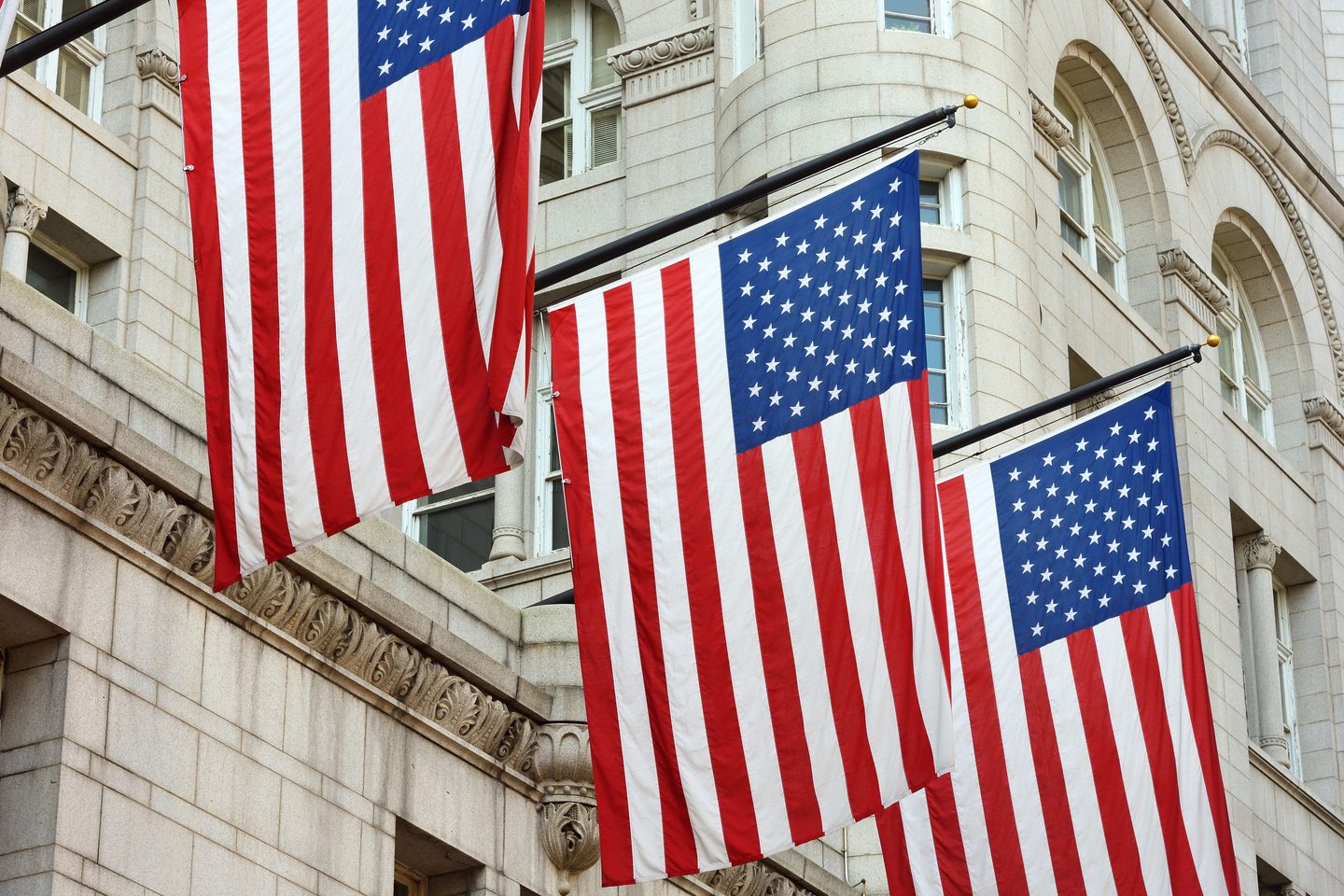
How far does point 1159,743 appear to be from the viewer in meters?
21.7

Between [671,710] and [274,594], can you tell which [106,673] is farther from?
[671,710]

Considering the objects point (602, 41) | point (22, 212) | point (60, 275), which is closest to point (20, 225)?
point (22, 212)

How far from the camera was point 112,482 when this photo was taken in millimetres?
16188

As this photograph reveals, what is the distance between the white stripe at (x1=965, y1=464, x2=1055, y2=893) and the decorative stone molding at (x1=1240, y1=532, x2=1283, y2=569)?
60.5ft

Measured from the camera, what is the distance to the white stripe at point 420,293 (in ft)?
48.2

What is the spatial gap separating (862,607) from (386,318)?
4326 millimetres

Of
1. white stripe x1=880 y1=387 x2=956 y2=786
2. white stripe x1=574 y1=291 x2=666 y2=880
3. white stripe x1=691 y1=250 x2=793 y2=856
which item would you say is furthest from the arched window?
white stripe x1=574 y1=291 x2=666 y2=880

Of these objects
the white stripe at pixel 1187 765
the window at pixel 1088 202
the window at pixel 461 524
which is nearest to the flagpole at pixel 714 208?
the white stripe at pixel 1187 765

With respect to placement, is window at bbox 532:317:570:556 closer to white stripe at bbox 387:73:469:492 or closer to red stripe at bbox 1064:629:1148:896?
red stripe at bbox 1064:629:1148:896

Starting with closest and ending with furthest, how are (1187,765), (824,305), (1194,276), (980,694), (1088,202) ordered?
(824,305) → (980,694) → (1187,765) → (1088,202) → (1194,276)

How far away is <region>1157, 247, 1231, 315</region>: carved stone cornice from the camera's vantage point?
38.0 metres

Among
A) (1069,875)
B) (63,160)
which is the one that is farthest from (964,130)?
(1069,875)

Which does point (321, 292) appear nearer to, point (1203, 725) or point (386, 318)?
point (386, 318)

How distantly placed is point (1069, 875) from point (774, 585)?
14.7 feet
